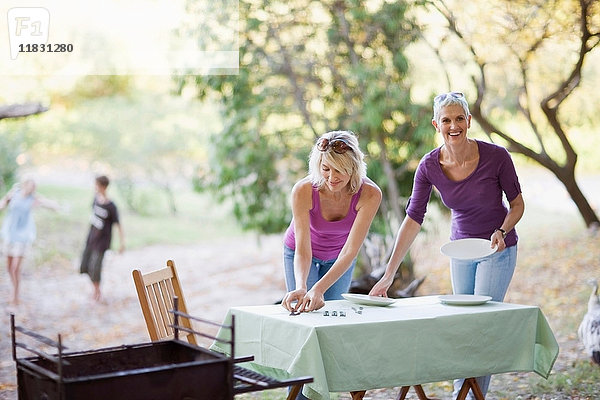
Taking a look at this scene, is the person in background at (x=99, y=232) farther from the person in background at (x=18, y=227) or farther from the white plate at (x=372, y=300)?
the white plate at (x=372, y=300)

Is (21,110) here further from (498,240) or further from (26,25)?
(498,240)

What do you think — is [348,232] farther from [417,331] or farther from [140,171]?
[140,171]

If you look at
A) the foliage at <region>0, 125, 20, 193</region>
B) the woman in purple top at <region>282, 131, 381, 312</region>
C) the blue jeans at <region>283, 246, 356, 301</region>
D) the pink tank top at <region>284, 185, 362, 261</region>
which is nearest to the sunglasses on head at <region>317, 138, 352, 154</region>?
the woman in purple top at <region>282, 131, 381, 312</region>

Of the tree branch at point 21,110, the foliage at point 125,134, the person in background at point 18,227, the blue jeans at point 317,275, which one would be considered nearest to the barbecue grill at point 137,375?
the blue jeans at point 317,275

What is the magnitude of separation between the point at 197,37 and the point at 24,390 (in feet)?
18.9

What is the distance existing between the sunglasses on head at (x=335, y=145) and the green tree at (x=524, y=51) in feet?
14.7

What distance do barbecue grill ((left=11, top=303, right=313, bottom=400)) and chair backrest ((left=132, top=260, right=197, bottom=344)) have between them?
1.58 feet

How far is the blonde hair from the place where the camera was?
10.9 feet

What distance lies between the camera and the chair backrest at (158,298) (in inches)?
133

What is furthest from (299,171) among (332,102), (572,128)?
(572,128)

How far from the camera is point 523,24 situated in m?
8.20

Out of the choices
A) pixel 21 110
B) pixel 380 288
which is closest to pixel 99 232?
pixel 21 110

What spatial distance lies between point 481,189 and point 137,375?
5.81 feet

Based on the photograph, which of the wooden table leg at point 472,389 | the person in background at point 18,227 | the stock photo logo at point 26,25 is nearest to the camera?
the wooden table leg at point 472,389
